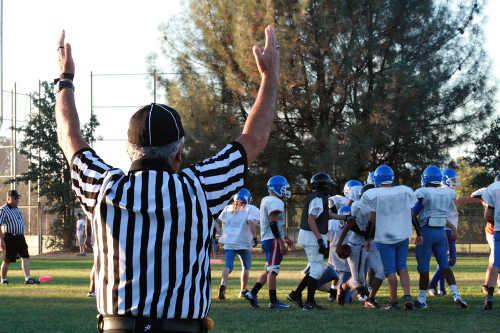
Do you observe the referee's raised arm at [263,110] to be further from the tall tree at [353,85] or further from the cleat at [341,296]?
the tall tree at [353,85]

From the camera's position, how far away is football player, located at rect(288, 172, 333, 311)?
13.1 meters

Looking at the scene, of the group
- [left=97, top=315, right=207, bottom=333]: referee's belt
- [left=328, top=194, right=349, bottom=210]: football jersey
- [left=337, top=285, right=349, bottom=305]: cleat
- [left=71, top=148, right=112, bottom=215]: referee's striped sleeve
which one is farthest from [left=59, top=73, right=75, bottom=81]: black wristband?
[left=328, top=194, right=349, bottom=210]: football jersey

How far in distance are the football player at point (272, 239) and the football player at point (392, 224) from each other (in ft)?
4.99

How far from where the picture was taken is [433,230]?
43.8ft

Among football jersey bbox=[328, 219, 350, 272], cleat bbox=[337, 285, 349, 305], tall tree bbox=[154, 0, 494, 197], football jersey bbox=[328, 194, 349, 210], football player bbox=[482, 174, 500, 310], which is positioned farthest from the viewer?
tall tree bbox=[154, 0, 494, 197]

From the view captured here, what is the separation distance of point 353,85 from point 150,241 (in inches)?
1372

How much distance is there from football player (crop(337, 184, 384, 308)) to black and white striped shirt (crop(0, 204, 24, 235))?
829 centimetres

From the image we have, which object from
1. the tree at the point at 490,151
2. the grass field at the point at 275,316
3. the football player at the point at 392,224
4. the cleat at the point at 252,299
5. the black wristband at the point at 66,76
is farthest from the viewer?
the tree at the point at 490,151

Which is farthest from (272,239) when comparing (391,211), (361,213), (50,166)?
(50,166)

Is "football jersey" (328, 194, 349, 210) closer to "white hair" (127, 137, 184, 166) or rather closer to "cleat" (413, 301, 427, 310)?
"cleat" (413, 301, 427, 310)

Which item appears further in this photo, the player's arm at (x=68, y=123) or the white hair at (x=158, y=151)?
the player's arm at (x=68, y=123)

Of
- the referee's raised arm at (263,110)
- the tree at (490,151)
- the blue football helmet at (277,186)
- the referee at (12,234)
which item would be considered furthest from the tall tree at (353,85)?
the referee's raised arm at (263,110)

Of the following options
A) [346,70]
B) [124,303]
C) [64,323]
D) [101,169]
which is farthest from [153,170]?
[346,70]

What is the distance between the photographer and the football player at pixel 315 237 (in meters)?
13.1
